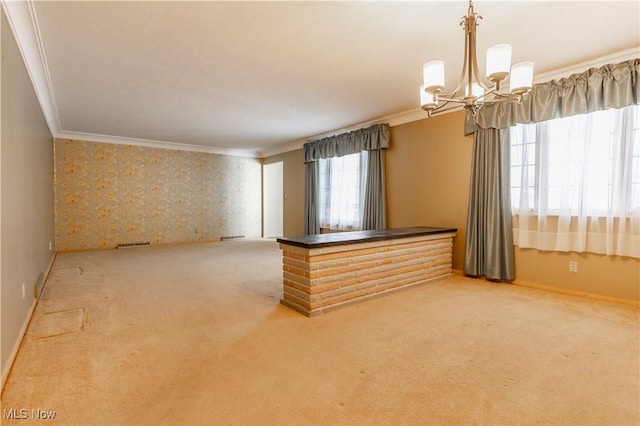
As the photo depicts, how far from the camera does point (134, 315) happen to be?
9.23ft

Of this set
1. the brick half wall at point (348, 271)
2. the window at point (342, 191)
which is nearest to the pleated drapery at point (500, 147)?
the brick half wall at point (348, 271)

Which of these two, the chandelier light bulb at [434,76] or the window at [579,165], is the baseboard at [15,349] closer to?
the chandelier light bulb at [434,76]

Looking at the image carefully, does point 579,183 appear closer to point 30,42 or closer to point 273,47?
point 273,47

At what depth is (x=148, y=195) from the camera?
23.4 ft

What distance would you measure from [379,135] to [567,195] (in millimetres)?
2767

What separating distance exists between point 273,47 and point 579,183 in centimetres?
337

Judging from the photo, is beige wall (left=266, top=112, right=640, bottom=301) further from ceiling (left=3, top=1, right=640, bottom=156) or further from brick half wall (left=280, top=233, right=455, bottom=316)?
brick half wall (left=280, top=233, right=455, bottom=316)

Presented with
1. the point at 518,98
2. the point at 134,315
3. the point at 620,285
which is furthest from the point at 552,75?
the point at 134,315

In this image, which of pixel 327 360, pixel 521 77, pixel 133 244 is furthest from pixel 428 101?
pixel 133 244

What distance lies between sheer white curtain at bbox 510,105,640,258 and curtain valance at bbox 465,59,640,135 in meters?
0.12

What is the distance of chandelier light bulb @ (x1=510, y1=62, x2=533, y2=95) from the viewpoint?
81.0 inches

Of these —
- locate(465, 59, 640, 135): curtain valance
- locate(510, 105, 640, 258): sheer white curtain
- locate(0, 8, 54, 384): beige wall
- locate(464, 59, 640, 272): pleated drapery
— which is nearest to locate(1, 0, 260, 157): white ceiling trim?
locate(0, 8, 54, 384): beige wall

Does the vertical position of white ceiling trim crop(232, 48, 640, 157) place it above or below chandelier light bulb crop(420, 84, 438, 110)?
above

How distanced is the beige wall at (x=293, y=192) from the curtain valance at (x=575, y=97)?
431 cm
